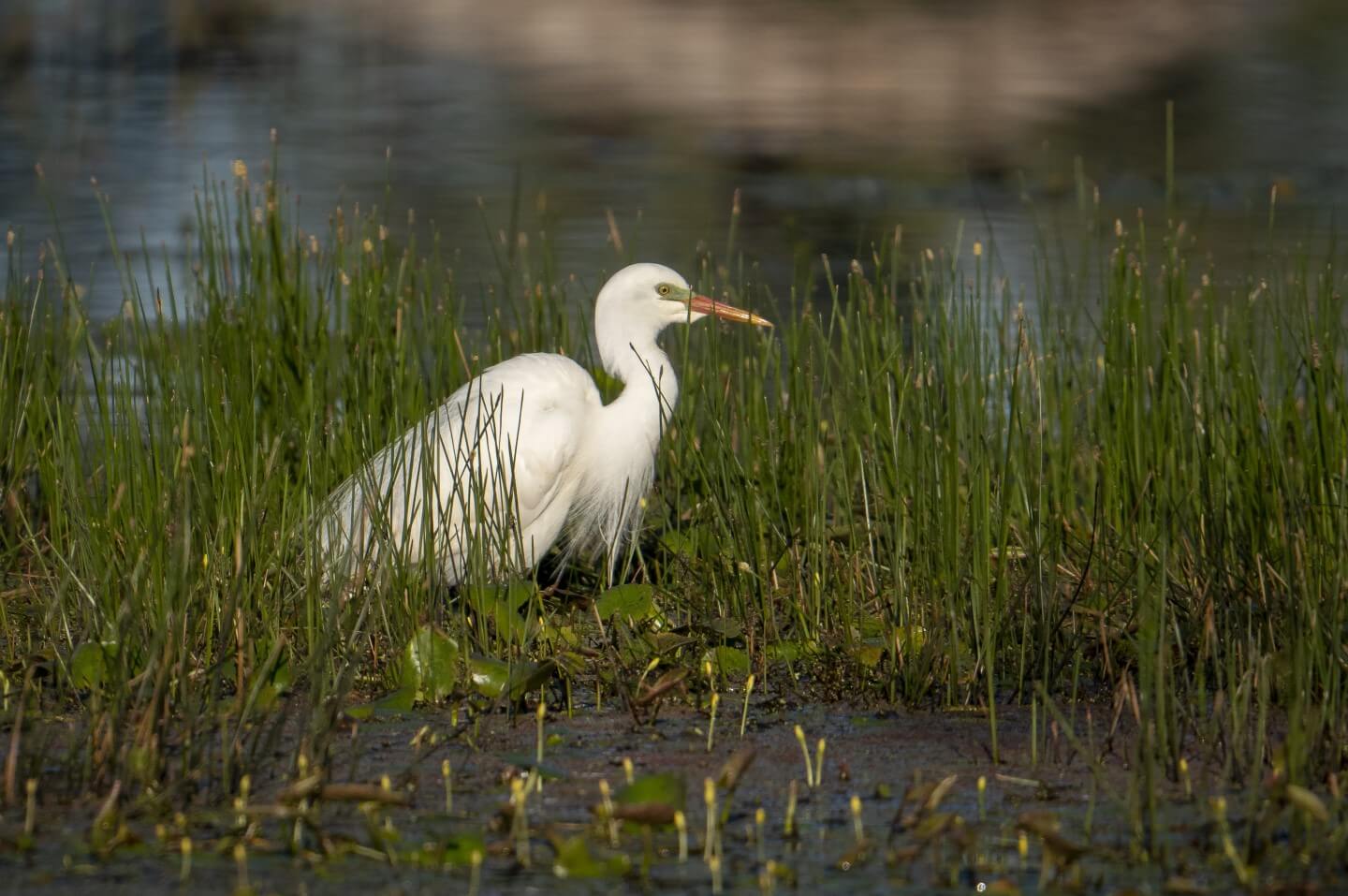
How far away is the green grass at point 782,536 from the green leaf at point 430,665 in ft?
0.17

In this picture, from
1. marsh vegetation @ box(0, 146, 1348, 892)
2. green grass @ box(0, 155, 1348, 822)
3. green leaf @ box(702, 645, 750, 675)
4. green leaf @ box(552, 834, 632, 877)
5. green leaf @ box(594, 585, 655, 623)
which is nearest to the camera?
green leaf @ box(552, 834, 632, 877)

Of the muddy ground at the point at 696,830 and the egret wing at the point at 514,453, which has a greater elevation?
the egret wing at the point at 514,453

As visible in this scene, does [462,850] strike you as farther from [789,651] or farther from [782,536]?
[782,536]

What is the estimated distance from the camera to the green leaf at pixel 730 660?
3.71 meters

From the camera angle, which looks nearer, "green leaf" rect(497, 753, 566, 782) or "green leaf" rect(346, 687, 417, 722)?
"green leaf" rect(497, 753, 566, 782)

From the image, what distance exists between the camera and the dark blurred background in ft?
34.1

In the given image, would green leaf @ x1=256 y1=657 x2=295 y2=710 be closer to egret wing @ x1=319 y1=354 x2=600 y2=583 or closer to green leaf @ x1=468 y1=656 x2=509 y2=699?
green leaf @ x1=468 y1=656 x2=509 y2=699

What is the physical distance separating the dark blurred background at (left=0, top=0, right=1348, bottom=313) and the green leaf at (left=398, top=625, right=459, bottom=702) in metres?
2.95

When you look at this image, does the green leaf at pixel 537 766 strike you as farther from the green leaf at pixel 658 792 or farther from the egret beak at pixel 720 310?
the egret beak at pixel 720 310

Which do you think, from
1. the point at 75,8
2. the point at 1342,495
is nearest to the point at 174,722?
the point at 1342,495

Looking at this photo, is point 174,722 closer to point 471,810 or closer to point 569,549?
point 471,810

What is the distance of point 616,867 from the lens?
8.36 ft

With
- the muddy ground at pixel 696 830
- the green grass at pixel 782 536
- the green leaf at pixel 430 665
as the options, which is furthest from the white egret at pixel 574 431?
the muddy ground at pixel 696 830

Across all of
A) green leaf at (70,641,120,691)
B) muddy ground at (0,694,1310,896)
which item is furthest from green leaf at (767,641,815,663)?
green leaf at (70,641,120,691)
